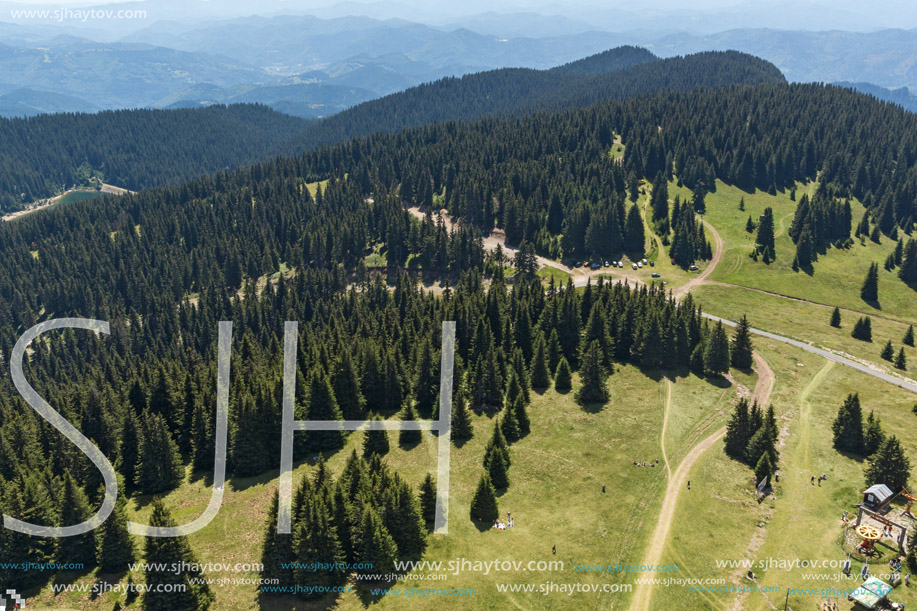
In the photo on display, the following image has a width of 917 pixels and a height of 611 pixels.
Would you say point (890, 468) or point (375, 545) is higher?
point (890, 468)

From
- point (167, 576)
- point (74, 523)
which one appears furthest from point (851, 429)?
point (74, 523)

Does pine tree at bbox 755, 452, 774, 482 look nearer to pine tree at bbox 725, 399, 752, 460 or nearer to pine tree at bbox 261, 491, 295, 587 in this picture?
pine tree at bbox 725, 399, 752, 460

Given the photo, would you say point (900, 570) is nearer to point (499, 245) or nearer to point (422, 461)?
point (422, 461)

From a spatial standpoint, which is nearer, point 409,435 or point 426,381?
point 409,435

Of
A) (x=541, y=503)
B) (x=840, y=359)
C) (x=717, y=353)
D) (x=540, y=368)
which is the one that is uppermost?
(x=717, y=353)

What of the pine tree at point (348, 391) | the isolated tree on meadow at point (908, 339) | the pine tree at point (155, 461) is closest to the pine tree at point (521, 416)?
the pine tree at point (348, 391)

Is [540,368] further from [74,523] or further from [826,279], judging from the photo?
[826,279]

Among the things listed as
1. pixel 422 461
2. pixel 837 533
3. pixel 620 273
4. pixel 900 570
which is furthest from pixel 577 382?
pixel 620 273

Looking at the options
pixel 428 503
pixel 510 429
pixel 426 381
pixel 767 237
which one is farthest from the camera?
pixel 767 237
